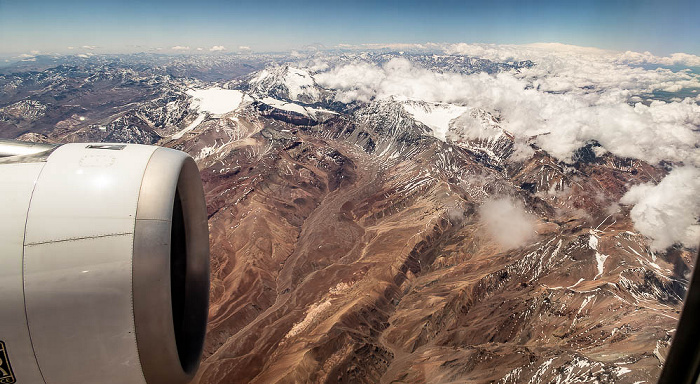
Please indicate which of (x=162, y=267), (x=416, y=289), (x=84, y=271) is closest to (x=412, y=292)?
(x=416, y=289)

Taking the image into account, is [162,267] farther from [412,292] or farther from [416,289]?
[416,289]

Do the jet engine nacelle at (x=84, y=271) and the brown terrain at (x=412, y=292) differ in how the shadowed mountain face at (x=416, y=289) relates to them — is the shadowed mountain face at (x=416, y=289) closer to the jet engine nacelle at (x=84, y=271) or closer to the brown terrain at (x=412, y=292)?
the brown terrain at (x=412, y=292)

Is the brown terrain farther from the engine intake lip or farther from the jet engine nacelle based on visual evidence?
the jet engine nacelle

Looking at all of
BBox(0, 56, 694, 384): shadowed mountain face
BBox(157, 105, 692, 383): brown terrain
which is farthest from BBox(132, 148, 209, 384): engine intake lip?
BBox(0, 56, 694, 384): shadowed mountain face

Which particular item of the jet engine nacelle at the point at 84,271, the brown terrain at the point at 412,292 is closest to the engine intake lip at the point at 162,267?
the jet engine nacelle at the point at 84,271

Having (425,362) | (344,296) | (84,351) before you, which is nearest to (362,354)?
(425,362)
